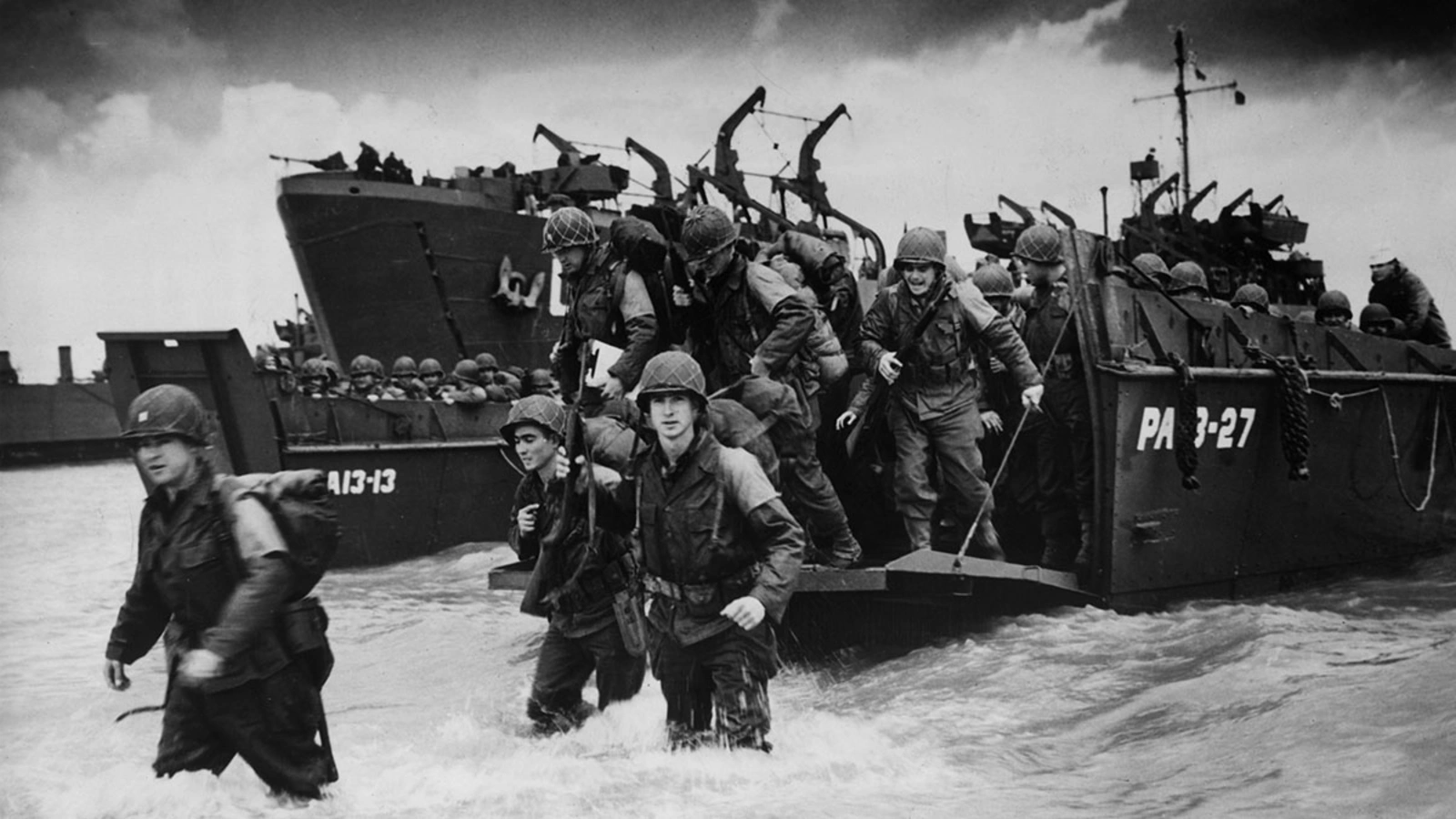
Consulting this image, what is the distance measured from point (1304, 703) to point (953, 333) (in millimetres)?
2486

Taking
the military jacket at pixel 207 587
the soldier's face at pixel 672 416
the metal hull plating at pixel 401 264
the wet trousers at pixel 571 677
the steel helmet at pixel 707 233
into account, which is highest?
the metal hull plating at pixel 401 264

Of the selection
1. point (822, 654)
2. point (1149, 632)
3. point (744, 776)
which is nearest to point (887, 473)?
point (822, 654)

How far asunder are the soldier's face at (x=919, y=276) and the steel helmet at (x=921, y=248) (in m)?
0.03

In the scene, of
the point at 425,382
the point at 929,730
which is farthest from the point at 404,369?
the point at 929,730

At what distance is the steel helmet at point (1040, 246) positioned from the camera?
732 cm

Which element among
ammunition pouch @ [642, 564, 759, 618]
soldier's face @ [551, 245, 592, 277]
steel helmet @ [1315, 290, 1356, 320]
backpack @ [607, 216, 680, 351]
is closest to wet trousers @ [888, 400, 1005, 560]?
backpack @ [607, 216, 680, 351]

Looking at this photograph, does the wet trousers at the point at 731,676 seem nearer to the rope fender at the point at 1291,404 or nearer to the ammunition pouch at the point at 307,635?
the ammunition pouch at the point at 307,635

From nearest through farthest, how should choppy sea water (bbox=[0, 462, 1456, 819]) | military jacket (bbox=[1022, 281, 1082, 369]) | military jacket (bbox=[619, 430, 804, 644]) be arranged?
1. choppy sea water (bbox=[0, 462, 1456, 819])
2. military jacket (bbox=[619, 430, 804, 644])
3. military jacket (bbox=[1022, 281, 1082, 369])

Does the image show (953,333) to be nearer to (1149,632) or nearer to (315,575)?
(1149,632)

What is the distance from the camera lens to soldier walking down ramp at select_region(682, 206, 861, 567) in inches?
253

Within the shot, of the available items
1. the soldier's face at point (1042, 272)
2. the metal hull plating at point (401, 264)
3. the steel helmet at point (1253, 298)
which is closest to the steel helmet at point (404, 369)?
the metal hull plating at point (401, 264)

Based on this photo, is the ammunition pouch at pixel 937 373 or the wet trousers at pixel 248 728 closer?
the wet trousers at pixel 248 728

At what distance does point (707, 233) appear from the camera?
659cm

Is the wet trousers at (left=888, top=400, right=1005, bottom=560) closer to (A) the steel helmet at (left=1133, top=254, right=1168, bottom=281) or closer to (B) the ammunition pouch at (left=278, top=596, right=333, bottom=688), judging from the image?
(A) the steel helmet at (left=1133, top=254, right=1168, bottom=281)
